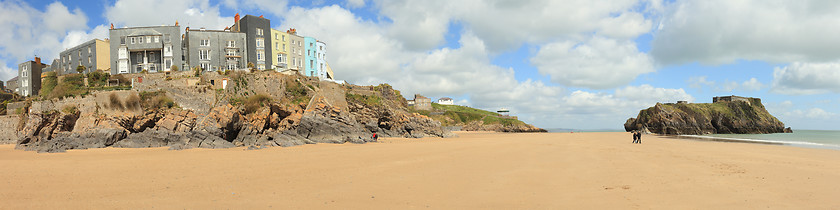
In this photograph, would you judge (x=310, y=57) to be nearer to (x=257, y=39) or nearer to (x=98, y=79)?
(x=257, y=39)

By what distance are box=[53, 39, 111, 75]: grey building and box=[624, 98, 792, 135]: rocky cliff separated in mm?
76427

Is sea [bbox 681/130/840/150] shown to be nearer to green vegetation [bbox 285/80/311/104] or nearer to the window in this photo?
green vegetation [bbox 285/80/311/104]

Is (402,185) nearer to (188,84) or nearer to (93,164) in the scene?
(93,164)

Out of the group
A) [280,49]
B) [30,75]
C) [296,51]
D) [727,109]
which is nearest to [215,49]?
[280,49]

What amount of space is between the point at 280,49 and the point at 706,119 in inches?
2774

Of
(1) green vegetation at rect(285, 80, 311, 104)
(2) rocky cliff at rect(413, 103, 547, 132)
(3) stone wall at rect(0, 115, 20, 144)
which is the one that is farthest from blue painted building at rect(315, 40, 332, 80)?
(3) stone wall at rect(0, 115, 20, 144)

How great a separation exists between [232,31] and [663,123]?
2616 inches

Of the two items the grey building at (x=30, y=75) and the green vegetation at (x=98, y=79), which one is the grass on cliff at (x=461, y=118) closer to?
the green vegetation at (x=98, y=79)

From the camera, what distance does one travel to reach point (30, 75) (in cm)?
5297

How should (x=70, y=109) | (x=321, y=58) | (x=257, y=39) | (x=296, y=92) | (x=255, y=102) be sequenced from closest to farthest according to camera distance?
(x=70, y=109) < (x=255, y=102) < (x=296, y=92) < (x=257, y=39) < (x=321, y=58)

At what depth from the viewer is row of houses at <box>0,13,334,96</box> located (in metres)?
44.2

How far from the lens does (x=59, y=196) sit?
9047mm

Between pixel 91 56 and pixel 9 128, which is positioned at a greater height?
pixel 91 56

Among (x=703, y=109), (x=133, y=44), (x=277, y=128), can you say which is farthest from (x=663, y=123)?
(x=133, y=44)
